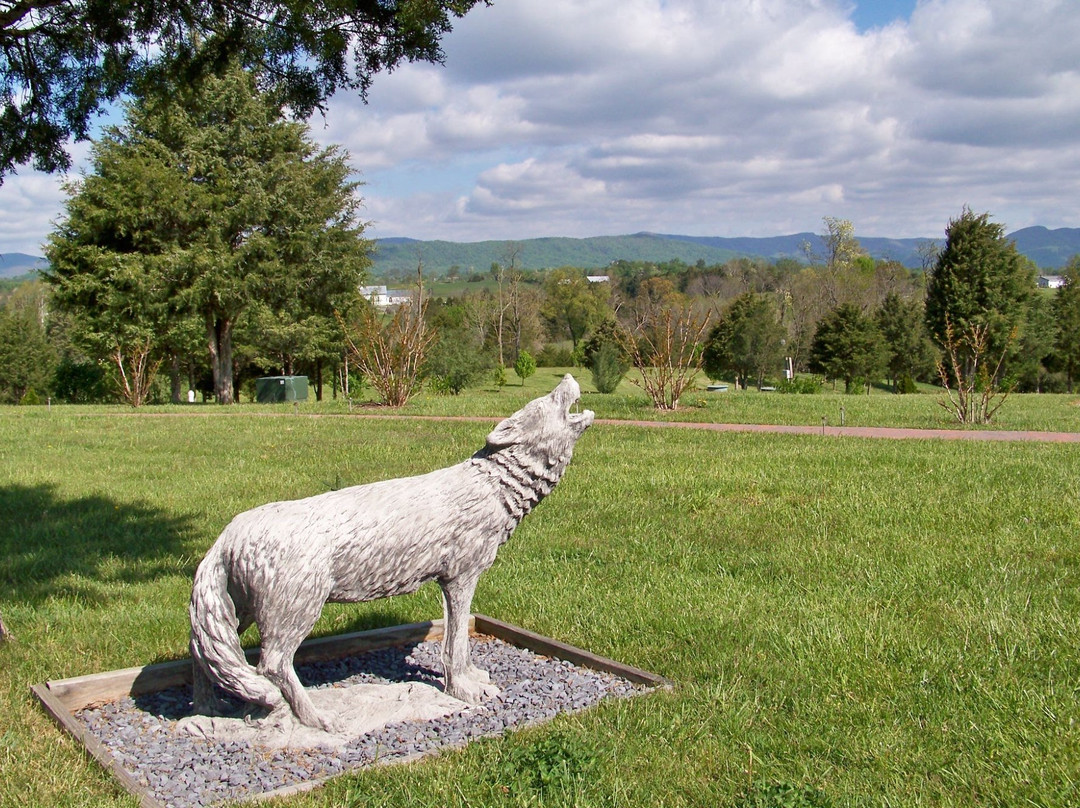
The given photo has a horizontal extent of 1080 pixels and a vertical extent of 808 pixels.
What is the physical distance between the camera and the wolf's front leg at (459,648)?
4.30 metres

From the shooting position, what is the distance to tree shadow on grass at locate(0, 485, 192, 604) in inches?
257

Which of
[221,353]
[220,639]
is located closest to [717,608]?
[220,639]

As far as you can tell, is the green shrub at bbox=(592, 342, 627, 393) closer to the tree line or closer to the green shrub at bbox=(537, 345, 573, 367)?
the tree line

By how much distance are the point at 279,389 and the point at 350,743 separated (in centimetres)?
2700

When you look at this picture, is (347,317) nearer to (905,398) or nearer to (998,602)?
(905,398)

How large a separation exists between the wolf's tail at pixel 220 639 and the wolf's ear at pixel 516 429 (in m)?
1.27

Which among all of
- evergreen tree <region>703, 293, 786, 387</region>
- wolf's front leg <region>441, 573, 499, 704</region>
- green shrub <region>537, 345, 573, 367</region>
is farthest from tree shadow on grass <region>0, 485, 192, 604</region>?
green shrub <region>537, 345, 573, 367</region>

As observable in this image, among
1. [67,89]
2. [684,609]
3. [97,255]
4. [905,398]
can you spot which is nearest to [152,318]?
[97,255]

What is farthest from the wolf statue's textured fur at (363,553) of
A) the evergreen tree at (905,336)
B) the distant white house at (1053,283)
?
the distant white house at (1053,283)

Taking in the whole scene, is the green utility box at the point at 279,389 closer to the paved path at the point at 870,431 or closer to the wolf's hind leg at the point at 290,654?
the paved path at the point at 870,431

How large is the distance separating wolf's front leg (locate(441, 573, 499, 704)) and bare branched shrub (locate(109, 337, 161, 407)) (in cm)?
2128

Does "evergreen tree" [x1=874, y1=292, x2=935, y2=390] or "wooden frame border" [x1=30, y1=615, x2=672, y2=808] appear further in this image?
"evergreen tree" [x1=874, y1=292, x2=935, y2=390]

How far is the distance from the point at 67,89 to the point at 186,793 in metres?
4.76

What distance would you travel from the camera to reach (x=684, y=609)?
5.65m
